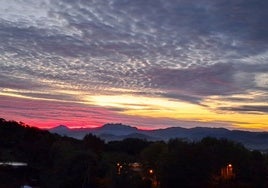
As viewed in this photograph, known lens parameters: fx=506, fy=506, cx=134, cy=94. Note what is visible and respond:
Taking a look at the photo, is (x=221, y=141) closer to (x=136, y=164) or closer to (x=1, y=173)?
(x=136, y=164)

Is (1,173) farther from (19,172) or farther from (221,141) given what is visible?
(221,141)

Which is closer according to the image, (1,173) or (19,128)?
(1,173)

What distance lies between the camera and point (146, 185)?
144ft

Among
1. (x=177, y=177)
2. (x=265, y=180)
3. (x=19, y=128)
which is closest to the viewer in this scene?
(x=177, y=177)

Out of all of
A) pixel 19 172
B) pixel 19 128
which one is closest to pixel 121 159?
pixel 19 172

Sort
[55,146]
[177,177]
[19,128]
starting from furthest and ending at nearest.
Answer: [19,128]
[55,146]
[177,177]

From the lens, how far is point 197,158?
141 feet

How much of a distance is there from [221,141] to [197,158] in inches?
269

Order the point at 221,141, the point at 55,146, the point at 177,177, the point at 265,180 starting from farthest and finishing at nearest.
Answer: the point at 55,146
the point at 221,141
the point at 265,180
the point at 177,177

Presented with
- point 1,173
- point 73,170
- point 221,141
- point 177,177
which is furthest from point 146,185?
point 1,173

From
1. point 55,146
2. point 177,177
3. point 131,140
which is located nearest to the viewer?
point 177,177

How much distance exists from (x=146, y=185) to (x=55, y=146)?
15707 mm

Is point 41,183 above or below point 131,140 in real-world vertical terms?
below

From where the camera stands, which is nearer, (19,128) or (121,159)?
(121,159)
